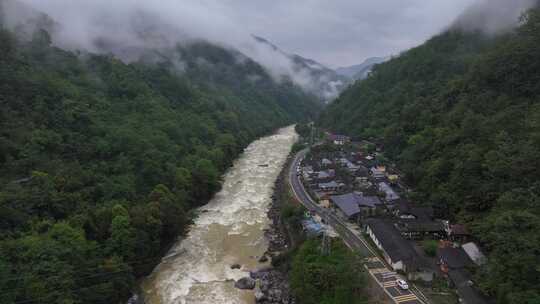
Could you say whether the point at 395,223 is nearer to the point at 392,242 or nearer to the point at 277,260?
the point at 392,242

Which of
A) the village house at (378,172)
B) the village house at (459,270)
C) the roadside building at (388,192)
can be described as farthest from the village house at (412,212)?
the village house at (378,172)

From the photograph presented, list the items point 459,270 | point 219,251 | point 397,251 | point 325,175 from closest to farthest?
point 459,270 → point 397,251 → point 219,251 → point 325,175

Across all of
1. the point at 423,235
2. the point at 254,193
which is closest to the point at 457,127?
the point at 423,235

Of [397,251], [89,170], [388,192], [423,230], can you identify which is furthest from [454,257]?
[89,170]

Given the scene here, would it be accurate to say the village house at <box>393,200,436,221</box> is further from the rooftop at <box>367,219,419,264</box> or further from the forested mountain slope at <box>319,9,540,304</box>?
the rooftop at <box>367,219,419,264</box>

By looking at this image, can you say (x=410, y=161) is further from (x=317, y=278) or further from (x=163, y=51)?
(x=163, y=51)

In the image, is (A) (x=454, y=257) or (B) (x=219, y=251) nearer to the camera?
(A) (x=454, y=257)

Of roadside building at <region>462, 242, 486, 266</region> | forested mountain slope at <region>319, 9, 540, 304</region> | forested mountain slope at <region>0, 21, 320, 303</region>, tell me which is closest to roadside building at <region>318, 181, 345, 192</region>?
forested mountain slope at <region>319, 9, 540, 304</region>
